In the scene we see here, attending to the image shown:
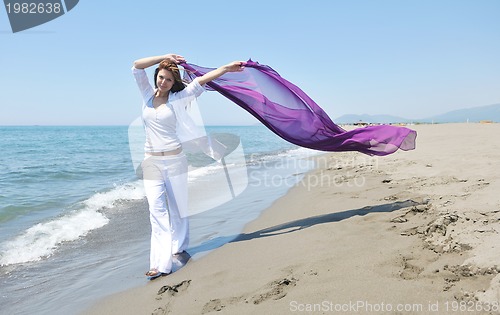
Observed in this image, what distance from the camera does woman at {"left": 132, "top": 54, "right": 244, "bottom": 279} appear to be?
4.15 meters

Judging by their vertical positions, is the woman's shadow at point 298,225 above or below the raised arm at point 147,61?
below

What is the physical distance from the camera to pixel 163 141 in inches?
166

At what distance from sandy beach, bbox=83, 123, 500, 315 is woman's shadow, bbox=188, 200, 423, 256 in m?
0.02

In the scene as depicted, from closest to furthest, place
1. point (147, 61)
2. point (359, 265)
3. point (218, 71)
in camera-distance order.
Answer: point (359, 265)
point (147, 61)
point (218, 71)

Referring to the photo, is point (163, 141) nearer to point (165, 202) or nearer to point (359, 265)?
point (165, 202)

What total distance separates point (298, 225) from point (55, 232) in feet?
13.4

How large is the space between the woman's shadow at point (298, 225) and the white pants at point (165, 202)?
49 centimetres

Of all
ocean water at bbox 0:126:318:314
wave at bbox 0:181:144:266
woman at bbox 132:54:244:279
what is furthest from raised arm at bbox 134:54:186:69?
wave at bbox 0:181:144:266

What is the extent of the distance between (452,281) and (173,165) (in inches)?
117

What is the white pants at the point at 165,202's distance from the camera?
409 centimetres

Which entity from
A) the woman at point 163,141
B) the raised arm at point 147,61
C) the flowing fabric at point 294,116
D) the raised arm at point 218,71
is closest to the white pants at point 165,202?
the woman at point 163,141

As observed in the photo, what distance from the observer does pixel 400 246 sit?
3.49 metres

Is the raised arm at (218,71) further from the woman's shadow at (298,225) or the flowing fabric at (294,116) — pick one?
the woman's shadow at (298,225)

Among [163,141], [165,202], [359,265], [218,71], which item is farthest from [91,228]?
[359,265]
